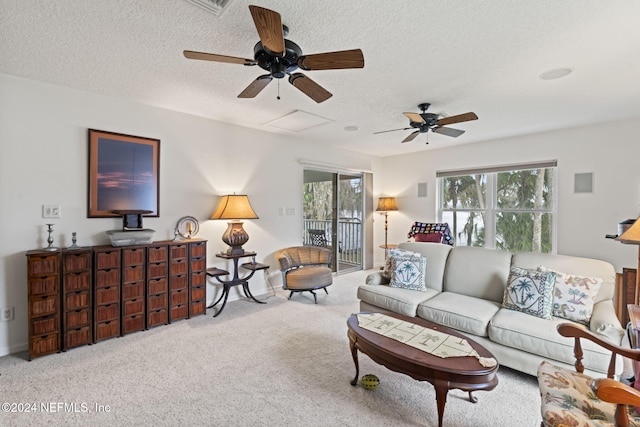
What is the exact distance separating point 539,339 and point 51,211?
170 inches

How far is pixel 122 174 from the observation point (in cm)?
318

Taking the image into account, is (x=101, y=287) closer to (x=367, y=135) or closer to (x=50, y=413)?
(x=50, y=413)

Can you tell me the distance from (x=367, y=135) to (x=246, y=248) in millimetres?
2619

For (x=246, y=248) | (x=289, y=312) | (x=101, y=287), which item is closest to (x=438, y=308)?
(x=289, y=312)

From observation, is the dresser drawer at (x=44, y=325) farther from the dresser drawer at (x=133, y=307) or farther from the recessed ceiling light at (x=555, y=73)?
the recessed ceiling light at (x=555, y=73)

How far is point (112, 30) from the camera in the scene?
6.41 ft

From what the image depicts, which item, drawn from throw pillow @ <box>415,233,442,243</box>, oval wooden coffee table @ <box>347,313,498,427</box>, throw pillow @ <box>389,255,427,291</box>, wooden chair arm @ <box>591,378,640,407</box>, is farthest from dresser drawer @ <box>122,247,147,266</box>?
throw pillow @ <box>415,233,442,243</box>

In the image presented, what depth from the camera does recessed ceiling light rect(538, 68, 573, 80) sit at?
2.47 metres

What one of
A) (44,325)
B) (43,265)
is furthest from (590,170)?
(44,325)

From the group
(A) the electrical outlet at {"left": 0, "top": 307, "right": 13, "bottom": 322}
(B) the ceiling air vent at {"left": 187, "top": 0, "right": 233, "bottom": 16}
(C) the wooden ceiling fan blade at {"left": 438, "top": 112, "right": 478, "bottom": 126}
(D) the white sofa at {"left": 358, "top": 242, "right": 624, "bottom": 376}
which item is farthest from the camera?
(C) the wooden ceiling fan blade at {"left": 438, "top": 112, "right": 478, "bottom": 126}

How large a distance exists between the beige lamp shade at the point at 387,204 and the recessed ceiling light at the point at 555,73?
3.59m

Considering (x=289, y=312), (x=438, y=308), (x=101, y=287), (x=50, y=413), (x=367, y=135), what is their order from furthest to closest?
(x=367, y=135) → (x=289, y=312) → (x=101, y=287) → (x=438, y=308) → (x=50, y=413)

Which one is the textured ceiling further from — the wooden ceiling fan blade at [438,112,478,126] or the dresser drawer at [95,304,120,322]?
the dresser drawer at [95,304,120,322]

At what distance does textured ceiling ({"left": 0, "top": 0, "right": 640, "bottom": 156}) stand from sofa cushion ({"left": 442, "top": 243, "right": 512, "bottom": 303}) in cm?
167
